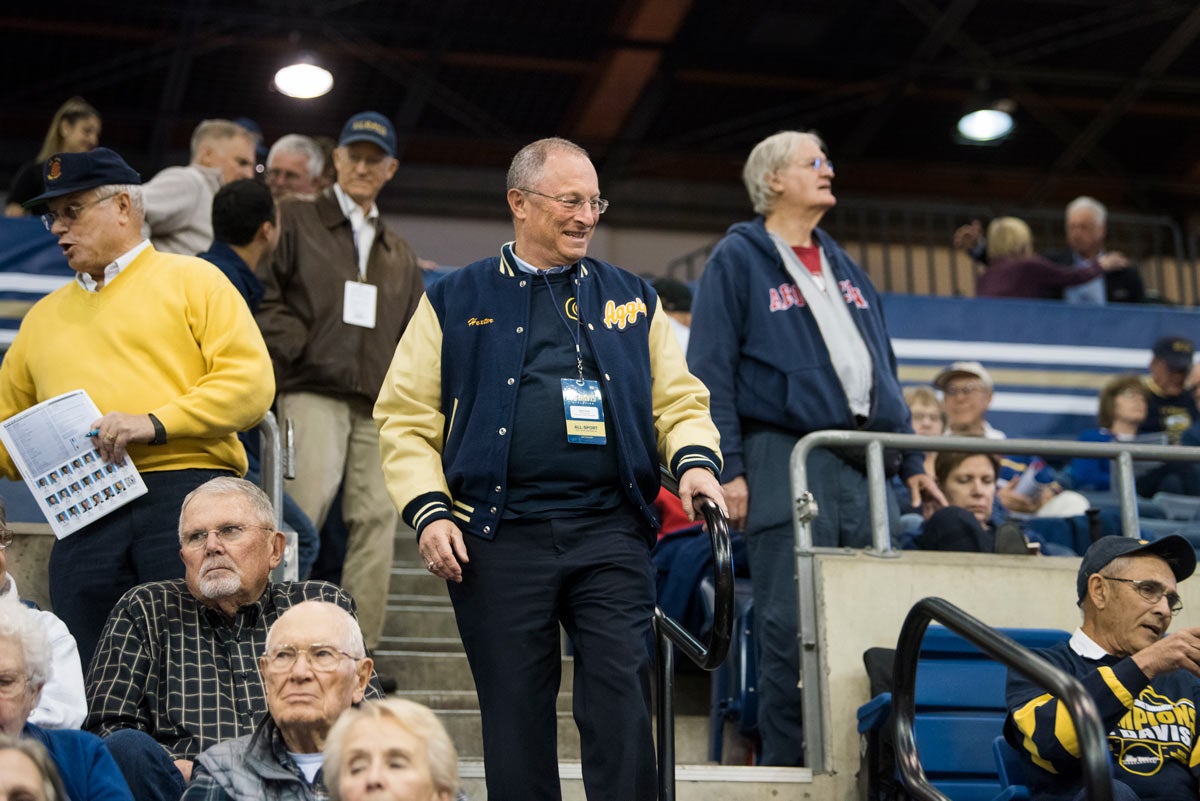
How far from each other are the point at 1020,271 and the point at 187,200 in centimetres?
552

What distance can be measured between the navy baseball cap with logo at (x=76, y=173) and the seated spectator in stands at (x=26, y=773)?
1900 mm

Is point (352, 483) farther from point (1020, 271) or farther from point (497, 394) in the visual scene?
point (1020, 271)

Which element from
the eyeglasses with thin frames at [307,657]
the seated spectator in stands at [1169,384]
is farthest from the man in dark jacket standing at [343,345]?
the seated spectator in stands at [1169,384]

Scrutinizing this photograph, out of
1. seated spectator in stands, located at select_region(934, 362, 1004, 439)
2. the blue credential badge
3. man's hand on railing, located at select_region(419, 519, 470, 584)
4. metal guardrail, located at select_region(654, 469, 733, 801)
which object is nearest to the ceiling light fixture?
seated spectator in stands, located at select_region(934, 362, 1004, 439)

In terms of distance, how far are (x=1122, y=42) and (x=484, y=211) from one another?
17.8 ft

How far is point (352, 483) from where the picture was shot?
564cm

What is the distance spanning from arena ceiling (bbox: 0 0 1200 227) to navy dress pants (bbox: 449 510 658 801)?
891cm

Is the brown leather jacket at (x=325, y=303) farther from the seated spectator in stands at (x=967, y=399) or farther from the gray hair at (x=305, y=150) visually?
the seated spectator in stands at (x=967, y=399)

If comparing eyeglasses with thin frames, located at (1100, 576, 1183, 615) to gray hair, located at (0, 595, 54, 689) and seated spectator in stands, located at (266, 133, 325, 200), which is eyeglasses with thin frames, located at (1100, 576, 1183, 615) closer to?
gray hair, located at (0, 595, 54, 689)

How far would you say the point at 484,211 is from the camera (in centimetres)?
1455

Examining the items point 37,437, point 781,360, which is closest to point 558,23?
point 781,360

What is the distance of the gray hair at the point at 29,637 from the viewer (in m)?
3.09

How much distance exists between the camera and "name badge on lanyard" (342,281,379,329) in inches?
223

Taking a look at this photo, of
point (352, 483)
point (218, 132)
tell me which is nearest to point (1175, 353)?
point (352, 483)
